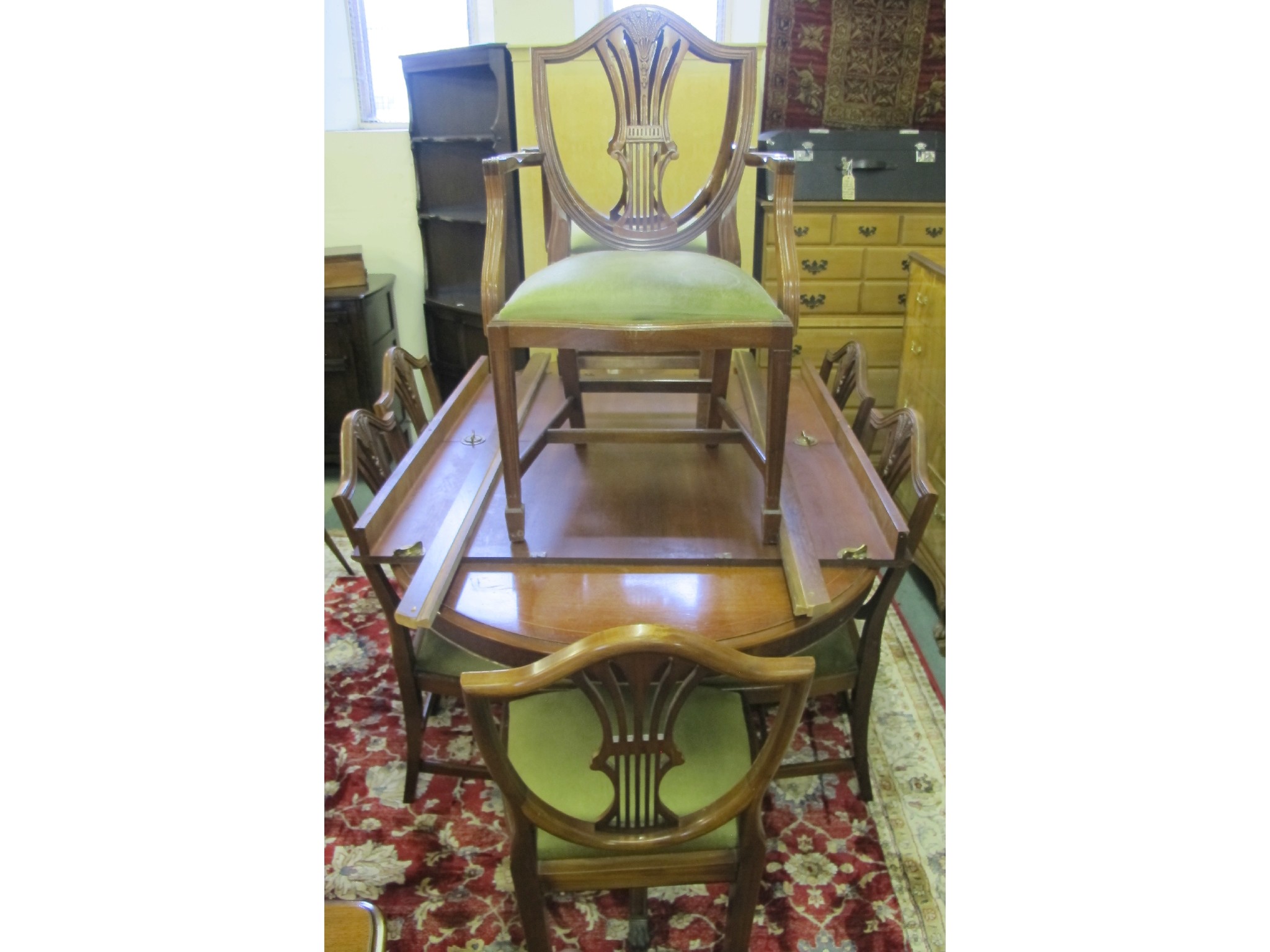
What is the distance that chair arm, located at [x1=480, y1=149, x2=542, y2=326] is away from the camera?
1324mm

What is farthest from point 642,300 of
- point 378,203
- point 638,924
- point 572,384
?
point 378,203

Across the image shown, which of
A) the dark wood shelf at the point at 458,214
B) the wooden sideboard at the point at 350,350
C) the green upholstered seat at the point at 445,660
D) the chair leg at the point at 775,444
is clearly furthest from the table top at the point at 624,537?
the dark wood shelf at the point at 458,214

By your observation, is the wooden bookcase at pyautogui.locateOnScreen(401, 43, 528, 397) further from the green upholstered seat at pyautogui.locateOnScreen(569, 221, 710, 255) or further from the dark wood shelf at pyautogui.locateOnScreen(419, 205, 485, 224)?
the green upholstered seat at pyautogui.locateOnScreen(569, 221, 710, 255)

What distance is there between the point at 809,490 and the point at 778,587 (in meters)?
0.37

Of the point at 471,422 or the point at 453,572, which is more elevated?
the point at 471,422

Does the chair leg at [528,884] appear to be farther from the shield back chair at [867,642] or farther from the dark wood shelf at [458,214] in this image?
the dark wood shelf at [458,214]

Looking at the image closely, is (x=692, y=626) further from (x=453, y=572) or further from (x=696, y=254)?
(x=696, y=254)

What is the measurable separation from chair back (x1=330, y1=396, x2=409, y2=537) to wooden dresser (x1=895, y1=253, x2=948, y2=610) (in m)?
1.55

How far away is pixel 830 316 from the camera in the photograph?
3.09m

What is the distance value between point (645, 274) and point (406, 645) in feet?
2.89

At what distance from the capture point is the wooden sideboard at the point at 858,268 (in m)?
2.90

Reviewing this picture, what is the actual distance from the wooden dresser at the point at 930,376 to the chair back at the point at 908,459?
2.08 feet

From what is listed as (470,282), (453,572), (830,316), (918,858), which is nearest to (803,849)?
(918,858)

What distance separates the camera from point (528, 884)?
1092 millimetres
